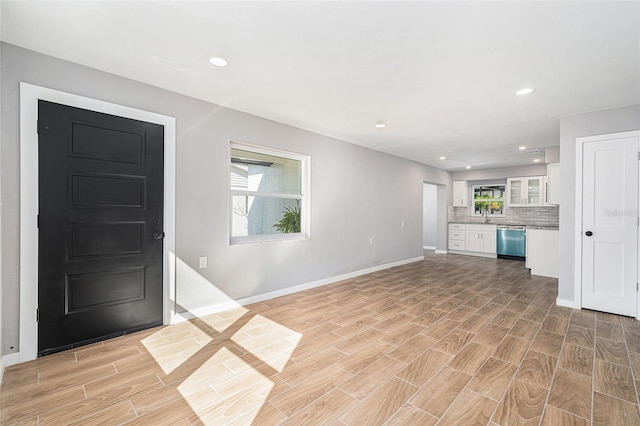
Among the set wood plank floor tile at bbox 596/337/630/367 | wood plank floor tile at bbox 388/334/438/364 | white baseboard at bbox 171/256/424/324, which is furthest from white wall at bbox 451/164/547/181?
wood plank floor tile at bbox 388/334/438/364

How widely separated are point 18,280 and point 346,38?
3.10m

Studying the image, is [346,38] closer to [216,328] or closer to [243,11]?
[243,11]

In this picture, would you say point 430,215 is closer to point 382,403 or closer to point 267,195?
point 267,195

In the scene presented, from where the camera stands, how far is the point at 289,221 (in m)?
4.43

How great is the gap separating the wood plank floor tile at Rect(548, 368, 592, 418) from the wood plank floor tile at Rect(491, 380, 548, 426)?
0.24 ft

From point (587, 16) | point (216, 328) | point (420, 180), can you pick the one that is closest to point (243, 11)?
point (587, 16)

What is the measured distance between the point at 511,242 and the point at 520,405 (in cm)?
641

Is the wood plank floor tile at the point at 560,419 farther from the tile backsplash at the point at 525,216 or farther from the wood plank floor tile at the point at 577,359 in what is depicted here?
the tile backsplash at the point at 525,216

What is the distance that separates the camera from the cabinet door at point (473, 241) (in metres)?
7.73

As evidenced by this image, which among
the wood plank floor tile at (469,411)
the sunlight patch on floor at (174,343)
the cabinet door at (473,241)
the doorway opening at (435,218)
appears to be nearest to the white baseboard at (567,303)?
the wood plank floor tile at (469,411)

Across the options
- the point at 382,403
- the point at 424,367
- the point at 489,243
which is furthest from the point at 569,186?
the point at 489,243

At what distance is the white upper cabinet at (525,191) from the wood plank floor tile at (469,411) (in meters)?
7.05

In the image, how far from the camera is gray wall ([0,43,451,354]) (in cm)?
226

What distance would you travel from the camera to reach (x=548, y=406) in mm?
1810
